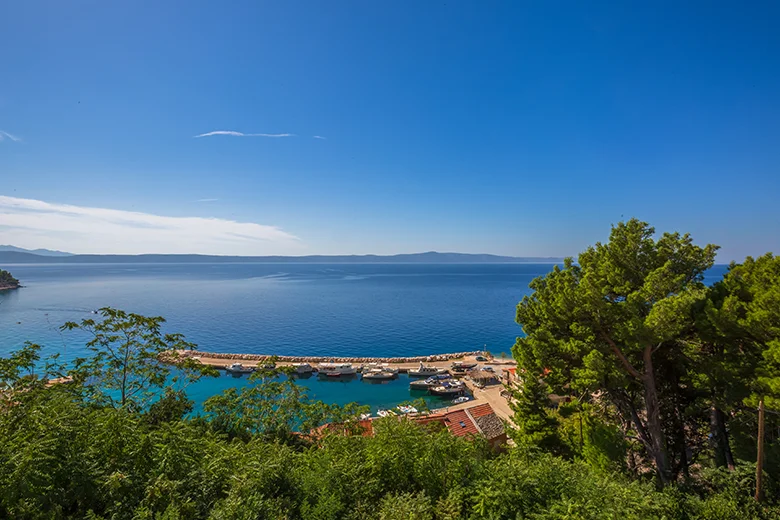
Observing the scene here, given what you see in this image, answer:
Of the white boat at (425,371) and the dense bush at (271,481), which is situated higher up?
the dense bush at (271,481)

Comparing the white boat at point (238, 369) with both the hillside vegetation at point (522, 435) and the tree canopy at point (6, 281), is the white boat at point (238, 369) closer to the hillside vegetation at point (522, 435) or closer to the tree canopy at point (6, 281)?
the hillside vegetation at point (522, 435)

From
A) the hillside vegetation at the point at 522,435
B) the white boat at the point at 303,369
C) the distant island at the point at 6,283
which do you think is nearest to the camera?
the hillside vegetation at the point at 522,435

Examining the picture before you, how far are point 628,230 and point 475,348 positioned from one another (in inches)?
1445

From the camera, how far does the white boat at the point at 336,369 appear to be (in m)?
34.9

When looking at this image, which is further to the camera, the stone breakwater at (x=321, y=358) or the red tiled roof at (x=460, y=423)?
the stone breakwater at (x=321, y=358)

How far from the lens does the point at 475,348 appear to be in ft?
152

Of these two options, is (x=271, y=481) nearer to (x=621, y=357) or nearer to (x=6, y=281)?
(x=621, y=357)

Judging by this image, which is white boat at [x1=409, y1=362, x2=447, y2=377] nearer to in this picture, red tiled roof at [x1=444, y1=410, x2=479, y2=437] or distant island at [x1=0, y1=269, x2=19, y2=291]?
red tiled roof at [x1=444, y1=410, x2=479, y2=437]

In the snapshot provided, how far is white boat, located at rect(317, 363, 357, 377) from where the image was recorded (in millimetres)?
34938

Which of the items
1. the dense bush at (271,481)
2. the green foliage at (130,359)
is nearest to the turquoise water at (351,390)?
the green foliage at (130,359)

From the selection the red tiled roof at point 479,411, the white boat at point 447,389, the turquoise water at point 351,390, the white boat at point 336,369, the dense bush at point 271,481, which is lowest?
the turquoise water at point 351,390

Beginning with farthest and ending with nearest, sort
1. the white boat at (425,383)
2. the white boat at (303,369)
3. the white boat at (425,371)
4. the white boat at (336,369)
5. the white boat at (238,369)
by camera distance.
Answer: the white boat at (425,371)
the white boat at (303,369)
the white boat at (238,369)
the white boat at (336,369)
the white boat at (425,383)

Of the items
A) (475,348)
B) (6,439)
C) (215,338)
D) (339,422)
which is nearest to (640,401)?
(339,422)

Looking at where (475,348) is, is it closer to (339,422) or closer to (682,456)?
(682,456)
